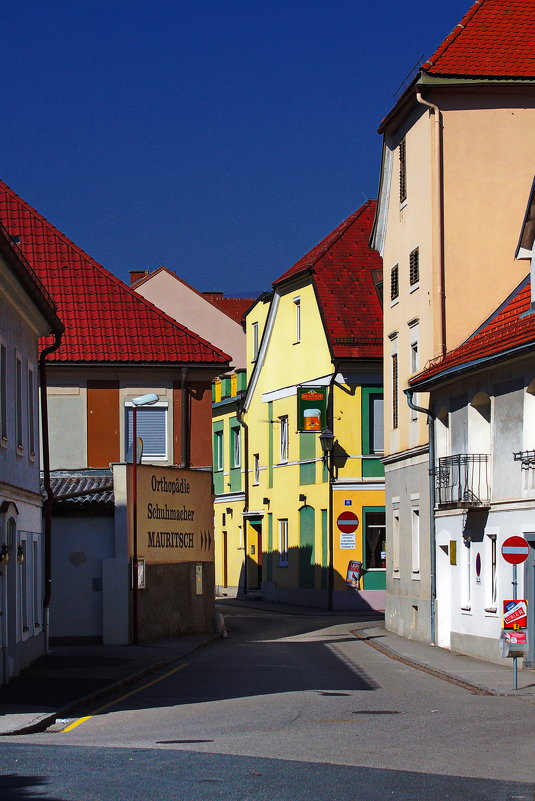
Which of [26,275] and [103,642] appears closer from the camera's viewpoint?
[26,275]

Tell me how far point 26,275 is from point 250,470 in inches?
1400

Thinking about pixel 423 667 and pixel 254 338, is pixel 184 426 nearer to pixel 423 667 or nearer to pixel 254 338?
pixel 423 667

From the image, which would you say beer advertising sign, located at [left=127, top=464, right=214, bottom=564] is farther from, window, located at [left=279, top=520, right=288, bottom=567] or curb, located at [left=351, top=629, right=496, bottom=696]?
window, located at [left=279, top=520, right=288, bottom=567]

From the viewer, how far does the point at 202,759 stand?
43.6ft

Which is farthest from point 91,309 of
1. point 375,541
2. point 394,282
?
point 375,541

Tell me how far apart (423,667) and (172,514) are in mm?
9929

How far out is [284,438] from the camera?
2116 inches

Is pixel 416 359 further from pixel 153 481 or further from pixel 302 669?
pixel 302 669

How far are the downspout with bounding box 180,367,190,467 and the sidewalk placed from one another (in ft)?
15.9

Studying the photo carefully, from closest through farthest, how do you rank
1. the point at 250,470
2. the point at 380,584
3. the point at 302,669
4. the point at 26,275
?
the point at 26,275, the point at 302,669, the point at 380,584, the point at 250,470

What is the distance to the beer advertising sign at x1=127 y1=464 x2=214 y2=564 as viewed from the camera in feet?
108

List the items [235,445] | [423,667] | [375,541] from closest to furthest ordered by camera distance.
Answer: [423,667] → [375,541] → [235,445]

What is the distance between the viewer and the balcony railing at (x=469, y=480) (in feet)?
93.6

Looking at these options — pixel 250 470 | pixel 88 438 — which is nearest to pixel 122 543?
pixel 88 438
